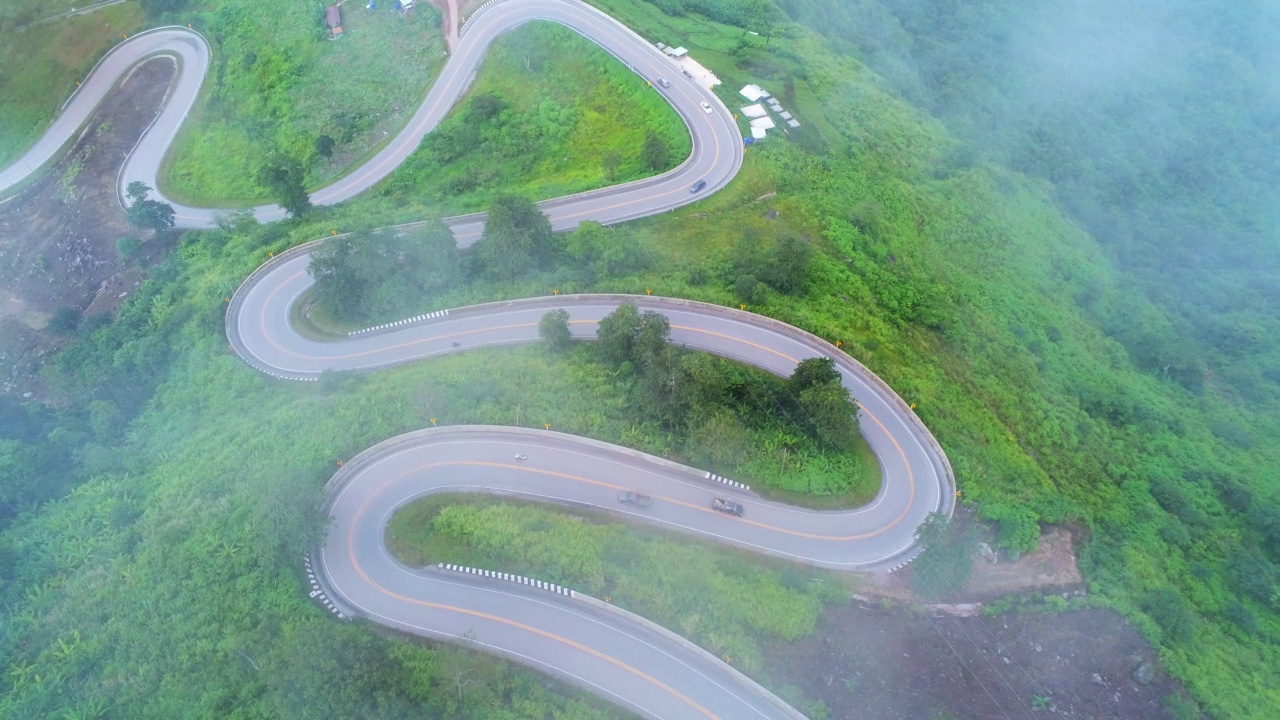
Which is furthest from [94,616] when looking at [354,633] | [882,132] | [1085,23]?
[1085,23]

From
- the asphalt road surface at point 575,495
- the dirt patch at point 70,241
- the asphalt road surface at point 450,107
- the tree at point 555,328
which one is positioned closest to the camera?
the asphalt road surface at point 575,495

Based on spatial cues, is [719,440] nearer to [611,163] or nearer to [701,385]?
[701,385]

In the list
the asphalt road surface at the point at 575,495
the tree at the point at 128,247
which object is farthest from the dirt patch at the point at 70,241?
the asphalt road surface at the point at 575,495

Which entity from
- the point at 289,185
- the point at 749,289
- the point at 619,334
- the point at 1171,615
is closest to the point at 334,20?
the point at 289,185

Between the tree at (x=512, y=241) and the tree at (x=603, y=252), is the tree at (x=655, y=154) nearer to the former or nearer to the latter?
the tree at (x=603, y=252)

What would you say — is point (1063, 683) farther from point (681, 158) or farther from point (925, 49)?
point (925, 49)
